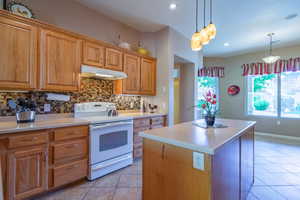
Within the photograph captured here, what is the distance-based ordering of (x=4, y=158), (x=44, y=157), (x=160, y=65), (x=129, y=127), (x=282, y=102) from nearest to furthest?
1. (x=4, y=158)
2. (x=44, y=157)
3. (x=129, y=127)
4. (x=160, y=65)
5. (x=282, y=102)

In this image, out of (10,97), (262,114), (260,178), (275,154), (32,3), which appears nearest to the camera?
(10,97)

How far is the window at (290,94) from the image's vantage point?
495 centimetres

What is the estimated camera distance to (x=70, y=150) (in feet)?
6.93

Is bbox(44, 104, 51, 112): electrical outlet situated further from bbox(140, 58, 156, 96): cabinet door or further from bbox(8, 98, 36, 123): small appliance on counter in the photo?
bbox(140, 58, 156, 96): cabinet door

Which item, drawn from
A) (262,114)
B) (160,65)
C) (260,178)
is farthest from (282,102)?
(160,65)

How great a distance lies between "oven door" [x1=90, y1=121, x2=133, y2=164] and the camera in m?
2.33

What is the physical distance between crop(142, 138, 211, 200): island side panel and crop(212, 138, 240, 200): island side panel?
9 centimetres

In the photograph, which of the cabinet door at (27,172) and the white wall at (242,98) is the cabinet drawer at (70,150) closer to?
the cabinet door at (27,172)

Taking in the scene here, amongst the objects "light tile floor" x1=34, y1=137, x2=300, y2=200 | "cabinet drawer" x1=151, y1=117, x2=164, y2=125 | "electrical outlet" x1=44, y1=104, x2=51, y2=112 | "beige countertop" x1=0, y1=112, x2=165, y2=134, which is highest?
"electrical outlet" x1=44, y1=104, x2=51, y2=112

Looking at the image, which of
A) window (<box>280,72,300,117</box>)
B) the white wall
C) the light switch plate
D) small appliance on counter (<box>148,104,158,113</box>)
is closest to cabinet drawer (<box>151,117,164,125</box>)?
small appliance on counter (<box>148,104,158,113</box>)

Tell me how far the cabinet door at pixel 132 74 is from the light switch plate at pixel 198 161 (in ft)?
7.94

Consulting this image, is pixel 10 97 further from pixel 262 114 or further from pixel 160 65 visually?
pixel 262 114

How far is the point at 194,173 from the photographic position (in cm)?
113

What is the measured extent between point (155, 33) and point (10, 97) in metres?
3.31
